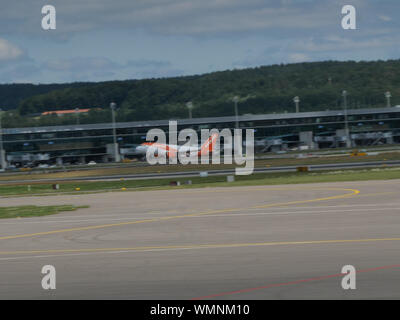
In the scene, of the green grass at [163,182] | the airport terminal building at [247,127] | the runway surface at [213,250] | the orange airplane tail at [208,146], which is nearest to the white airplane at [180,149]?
the orange airplane tail at [208,146]

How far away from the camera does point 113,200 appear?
36.9 m

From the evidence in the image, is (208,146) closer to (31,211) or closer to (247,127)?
(247,127)

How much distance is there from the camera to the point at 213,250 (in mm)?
17312

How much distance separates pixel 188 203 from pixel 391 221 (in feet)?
44.4

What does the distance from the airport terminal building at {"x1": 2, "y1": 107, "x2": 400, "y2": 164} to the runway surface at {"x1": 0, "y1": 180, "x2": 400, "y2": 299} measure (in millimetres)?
88982

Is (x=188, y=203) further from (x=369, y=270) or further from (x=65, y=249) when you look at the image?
(x=369, y=270)

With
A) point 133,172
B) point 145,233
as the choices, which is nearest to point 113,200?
point 145,233

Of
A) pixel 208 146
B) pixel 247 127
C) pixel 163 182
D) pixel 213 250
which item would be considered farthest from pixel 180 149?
pixel 213 250

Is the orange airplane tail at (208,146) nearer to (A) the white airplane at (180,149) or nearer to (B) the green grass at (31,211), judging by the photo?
(A) the white airplane at (180,149)

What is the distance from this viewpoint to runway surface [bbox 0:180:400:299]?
1291cm

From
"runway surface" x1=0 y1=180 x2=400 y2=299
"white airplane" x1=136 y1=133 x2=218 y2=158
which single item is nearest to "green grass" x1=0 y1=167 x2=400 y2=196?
"runway surface" x1=0 y1=180 x2=400 y2=299

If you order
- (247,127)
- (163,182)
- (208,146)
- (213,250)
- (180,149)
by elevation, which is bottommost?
(213,250)

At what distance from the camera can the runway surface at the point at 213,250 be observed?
12.9 metres

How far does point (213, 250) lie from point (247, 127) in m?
105
